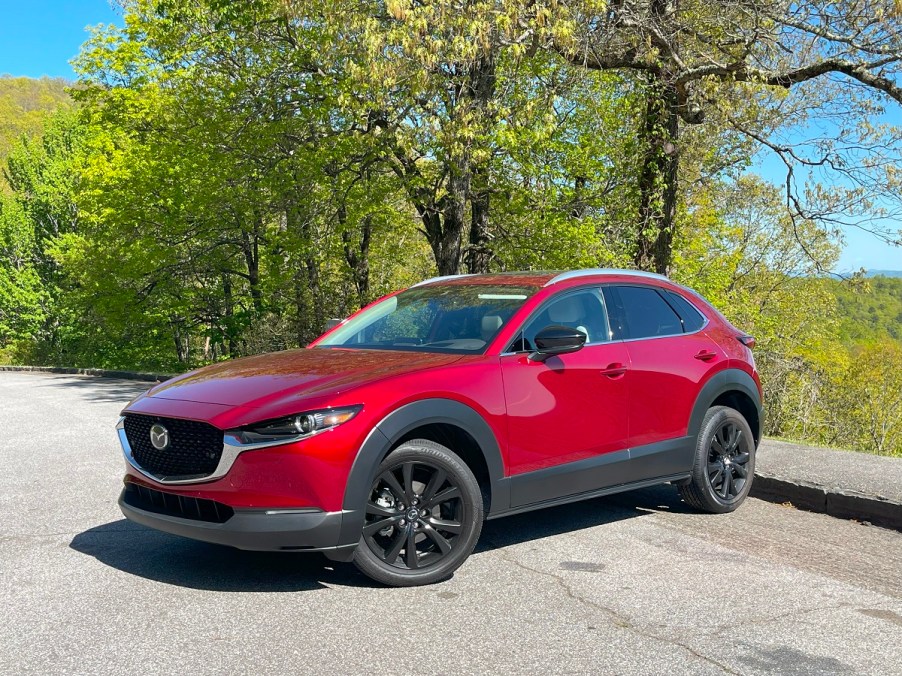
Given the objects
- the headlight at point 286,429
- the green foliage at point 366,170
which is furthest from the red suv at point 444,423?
the green foliage at point 366,170

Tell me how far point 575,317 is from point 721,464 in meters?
1.71

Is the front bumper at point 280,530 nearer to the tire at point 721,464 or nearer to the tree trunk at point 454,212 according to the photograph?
the tire at point 721,464

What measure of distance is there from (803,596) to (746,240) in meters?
35.3

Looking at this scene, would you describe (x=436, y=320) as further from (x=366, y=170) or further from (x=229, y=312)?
(x=229, y=312)

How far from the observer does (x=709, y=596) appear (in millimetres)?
4539

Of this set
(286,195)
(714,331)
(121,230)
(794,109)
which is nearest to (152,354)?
(121,230)

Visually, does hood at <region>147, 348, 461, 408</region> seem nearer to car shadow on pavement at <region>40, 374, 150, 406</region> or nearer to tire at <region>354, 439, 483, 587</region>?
tire at <region>354, 439, 483, 587</region>

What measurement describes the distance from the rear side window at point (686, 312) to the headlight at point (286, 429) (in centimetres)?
311

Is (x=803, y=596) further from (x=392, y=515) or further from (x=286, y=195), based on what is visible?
(x=286, y=195)

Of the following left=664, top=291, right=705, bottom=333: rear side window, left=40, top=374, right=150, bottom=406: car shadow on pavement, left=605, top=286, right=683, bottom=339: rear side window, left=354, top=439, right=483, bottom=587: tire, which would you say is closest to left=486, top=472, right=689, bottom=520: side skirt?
left=354, top=439, right=483, bottom=587: tire

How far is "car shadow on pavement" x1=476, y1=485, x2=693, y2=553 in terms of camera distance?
567 cm

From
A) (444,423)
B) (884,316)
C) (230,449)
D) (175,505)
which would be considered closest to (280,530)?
(230,449)

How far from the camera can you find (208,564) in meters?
4.96

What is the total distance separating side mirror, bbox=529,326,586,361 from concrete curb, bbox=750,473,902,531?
274 centimetres
